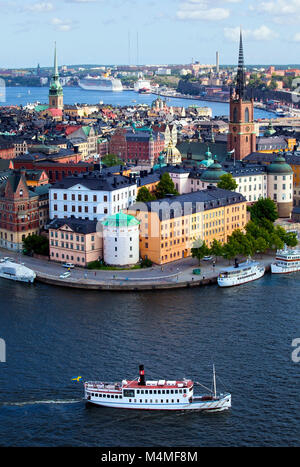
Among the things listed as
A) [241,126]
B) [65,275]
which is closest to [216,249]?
[65,275]

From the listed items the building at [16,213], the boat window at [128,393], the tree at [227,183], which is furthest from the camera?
the tree at [227,183]

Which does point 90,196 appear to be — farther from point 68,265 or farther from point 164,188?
point 164,188

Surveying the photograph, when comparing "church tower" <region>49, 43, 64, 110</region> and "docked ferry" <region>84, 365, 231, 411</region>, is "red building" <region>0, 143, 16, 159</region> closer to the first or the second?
"docked ferry" <region>84, 365, 231, 411</region>

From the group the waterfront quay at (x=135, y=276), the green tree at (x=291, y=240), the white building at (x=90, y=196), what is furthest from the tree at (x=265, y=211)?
the white building at (x=90, y=196)

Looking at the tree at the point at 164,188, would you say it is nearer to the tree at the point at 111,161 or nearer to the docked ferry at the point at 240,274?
the docked ferry at the point at 240,274
